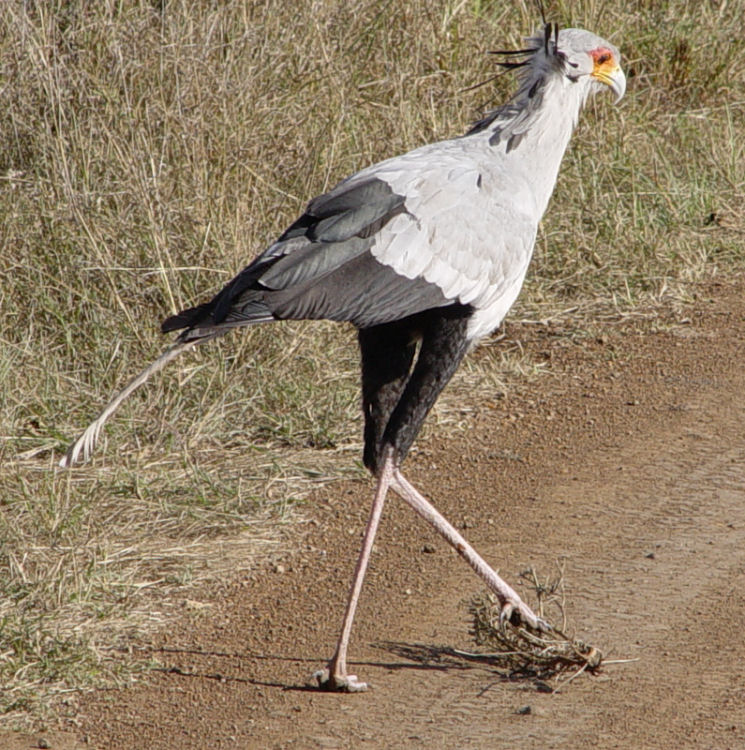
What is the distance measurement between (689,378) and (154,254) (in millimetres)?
2357

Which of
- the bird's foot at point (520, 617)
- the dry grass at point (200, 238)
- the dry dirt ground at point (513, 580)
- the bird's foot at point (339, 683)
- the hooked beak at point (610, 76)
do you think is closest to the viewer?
the dry dirt ground at point (513, 580)

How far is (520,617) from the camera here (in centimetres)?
372

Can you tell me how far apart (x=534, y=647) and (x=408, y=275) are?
113 centimetres

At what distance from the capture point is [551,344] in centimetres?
605

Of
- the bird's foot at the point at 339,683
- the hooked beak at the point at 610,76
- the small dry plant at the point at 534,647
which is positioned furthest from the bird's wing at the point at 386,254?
the bird's foot at the point at 339,683

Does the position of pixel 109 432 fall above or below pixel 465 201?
below

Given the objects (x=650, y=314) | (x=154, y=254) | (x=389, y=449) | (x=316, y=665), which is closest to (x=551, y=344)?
(x=650, y=314)

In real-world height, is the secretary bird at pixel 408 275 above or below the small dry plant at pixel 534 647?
above

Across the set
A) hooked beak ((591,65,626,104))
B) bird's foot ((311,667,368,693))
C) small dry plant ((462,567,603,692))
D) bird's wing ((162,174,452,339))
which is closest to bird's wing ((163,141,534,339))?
bird's wing ((162,174,452,339))

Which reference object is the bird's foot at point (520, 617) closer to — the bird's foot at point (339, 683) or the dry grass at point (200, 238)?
the bird's foot at point (339, 683)

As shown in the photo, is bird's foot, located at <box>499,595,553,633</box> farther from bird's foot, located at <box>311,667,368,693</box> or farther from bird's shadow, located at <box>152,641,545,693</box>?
bird's foot, located at <box>311,667,368,693</box>

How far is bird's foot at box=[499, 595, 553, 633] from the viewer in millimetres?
3688

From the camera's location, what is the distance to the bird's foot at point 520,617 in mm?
3688

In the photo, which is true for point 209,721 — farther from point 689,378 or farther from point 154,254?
point 689,378
